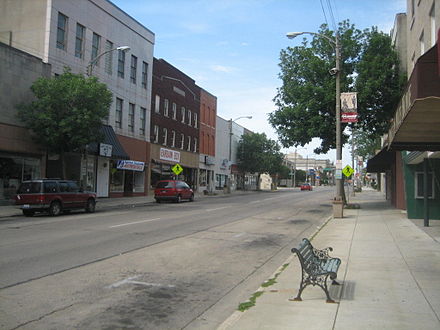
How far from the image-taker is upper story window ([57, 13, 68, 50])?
26.8 metres

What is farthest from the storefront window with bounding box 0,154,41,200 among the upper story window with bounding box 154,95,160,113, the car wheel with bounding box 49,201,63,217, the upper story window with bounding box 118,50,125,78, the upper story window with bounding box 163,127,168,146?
the upper story window with bounding box 163,127,168,146

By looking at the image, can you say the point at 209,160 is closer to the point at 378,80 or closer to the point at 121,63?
the point at 121,63

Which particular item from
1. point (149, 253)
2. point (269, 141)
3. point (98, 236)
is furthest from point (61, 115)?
point (269, 141)

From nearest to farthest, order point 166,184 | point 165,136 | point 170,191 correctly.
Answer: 1. point 170,191
2. point 166,184
3. point 165,136

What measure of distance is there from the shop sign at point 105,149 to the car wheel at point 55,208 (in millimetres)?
9156

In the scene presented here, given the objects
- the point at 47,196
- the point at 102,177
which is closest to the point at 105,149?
the point at 102,177

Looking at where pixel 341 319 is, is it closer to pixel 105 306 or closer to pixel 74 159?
pixel 105 306

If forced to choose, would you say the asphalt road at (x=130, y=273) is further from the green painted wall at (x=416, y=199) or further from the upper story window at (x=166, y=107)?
the upper story window at (x=166, y=107)

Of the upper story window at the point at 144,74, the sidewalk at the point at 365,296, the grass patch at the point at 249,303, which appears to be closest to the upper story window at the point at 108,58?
the upper story window at the point at 144,74

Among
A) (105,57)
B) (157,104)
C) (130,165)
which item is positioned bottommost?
(130,165)

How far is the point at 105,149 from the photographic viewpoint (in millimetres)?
29062

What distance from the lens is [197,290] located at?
7.01 metres

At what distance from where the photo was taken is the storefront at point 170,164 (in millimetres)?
39750

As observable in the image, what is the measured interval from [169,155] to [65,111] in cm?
2075
